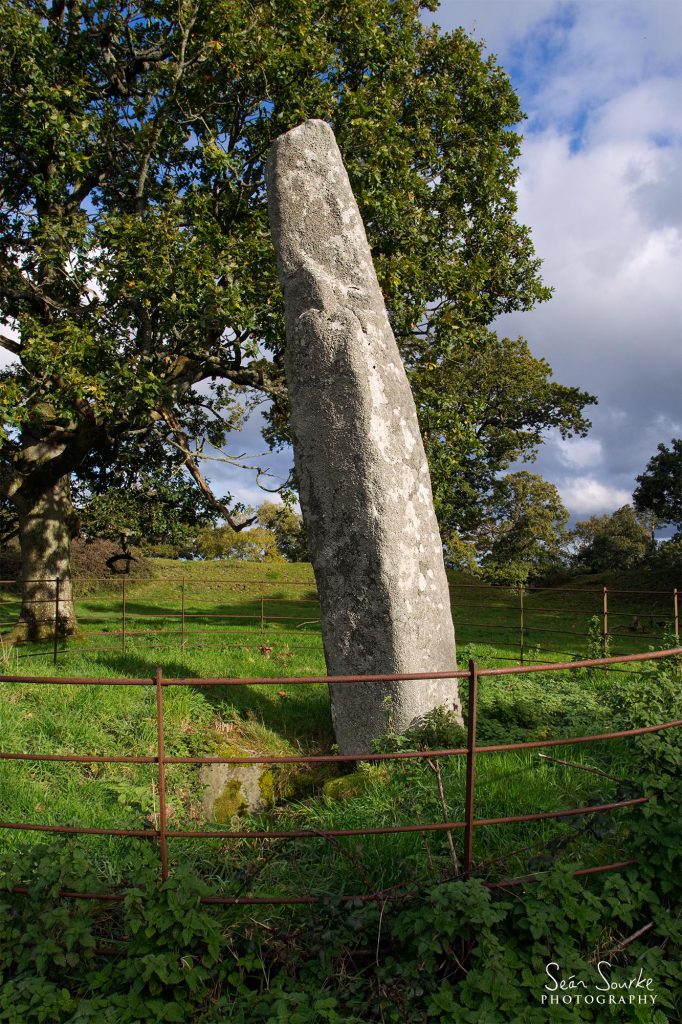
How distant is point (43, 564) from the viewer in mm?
13633

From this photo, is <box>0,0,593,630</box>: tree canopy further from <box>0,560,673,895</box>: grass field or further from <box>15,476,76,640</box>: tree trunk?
<box>0,560,673,895</box>: grass field

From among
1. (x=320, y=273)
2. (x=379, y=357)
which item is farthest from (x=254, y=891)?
(x=320, y=273)

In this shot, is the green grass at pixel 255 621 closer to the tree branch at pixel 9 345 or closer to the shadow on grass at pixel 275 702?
the shadow on grass at pixel 275 702

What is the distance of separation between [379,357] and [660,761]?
4.21m

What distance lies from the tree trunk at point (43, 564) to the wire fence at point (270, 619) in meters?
0.04

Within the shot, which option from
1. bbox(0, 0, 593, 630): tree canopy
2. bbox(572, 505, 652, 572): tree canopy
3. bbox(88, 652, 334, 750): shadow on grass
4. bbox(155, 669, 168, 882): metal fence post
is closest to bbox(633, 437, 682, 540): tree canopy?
bbox(572, 505, 652, 572): tree canopy

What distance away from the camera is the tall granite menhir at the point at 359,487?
6.46m

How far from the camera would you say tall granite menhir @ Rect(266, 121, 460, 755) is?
646cm

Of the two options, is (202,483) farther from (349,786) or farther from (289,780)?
(349,786)

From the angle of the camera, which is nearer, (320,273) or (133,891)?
(133,891)

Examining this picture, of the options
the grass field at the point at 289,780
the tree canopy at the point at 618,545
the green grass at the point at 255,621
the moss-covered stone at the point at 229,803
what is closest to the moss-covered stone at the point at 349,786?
the grass field at the point at 289,780

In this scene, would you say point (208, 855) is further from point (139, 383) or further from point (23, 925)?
point (139, 383)

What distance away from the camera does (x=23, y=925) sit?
3799mm

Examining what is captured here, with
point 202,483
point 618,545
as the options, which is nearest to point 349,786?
point 202,483
